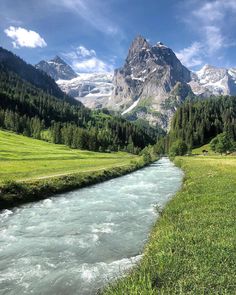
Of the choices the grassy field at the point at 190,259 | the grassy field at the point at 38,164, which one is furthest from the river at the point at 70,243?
the grassy field at the point at 38,164

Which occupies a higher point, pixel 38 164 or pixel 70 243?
pixel 38 164

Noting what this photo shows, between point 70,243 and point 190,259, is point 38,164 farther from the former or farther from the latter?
point 190,259

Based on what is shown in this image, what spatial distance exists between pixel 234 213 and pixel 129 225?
341 inches

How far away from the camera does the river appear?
627 inches

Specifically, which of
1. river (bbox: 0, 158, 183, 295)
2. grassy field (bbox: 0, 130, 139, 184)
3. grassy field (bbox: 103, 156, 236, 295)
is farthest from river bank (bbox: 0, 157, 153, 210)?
grassy field (bbox: 103, 156, 236, 295)

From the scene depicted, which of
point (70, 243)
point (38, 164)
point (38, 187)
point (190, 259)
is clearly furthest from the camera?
point (38, 164)

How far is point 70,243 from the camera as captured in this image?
2205 cm

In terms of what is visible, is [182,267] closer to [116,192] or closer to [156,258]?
[156,258]

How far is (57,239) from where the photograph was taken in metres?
23.1

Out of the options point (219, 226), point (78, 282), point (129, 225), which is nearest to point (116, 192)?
point (129, 225)

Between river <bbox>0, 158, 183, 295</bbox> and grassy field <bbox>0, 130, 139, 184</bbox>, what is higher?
grassy field <bbox>0, 130, 139, 184</bbox>

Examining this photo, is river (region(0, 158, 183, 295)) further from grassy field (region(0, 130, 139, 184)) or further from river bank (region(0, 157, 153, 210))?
grassy field (region(0, 130, 139, 184))

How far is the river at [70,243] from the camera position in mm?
15914

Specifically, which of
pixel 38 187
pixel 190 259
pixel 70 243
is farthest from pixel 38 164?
pixel 190 259
